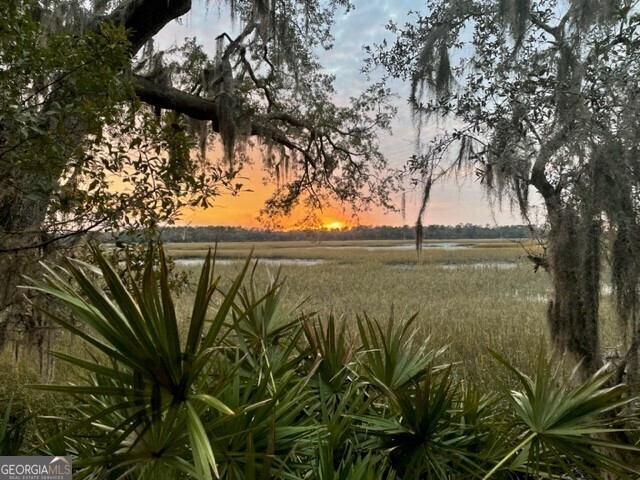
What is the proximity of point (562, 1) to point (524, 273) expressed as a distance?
201 inches

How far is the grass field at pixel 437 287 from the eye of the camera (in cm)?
382

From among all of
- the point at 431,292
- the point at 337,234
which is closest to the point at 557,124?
the point at 337,234

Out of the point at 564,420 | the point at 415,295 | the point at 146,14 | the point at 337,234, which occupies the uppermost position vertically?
the point at 146,14

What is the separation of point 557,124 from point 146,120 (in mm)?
2118

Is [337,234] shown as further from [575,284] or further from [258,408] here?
[258,408]

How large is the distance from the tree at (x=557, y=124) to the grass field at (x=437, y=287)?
507mm

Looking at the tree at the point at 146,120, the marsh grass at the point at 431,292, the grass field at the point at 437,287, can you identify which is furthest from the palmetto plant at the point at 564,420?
the tree at the point at 146,120

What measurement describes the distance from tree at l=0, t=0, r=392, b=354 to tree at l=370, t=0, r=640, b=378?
1.12 meters

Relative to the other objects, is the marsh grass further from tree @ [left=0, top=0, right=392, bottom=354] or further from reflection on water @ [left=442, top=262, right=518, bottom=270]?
tree @ [left=0, top=0, right=392, bottom=354]

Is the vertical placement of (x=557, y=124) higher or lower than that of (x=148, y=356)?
higher

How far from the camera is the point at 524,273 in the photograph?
644 centimetres

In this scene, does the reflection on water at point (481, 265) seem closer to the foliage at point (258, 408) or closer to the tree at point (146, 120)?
the tree at point (146, 120)

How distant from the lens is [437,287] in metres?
6.29

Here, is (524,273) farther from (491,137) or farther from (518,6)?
(518,6)
